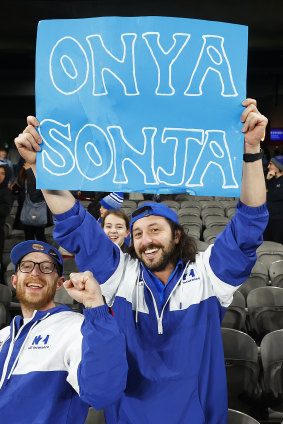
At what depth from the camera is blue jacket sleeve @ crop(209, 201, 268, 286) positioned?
5.70 feet

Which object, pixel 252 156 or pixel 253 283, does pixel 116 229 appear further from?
pixel 253 283

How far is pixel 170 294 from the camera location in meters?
1.87

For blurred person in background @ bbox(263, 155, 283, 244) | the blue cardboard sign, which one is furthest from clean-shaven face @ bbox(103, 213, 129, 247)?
blurred person in background @ bbox(263, 155, 283, 244)

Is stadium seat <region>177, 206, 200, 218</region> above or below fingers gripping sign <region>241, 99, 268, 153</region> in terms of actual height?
below

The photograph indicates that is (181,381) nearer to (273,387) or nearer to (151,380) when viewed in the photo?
(151,380)

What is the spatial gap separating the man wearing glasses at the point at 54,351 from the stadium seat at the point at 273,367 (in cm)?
149

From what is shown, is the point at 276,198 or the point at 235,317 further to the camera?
the point at 276,198

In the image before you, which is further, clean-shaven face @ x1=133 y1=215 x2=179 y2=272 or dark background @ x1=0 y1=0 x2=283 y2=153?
dark background @ x1=0 y1=0 x2=283 y2=153

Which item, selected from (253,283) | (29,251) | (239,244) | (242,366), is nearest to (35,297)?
(29,251)

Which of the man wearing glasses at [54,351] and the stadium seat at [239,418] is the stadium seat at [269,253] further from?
the man wearing glasses at [54,351]

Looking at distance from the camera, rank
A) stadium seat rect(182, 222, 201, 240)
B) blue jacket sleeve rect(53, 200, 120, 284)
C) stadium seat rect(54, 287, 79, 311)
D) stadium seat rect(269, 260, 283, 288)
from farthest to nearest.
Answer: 1. stadium seat rect(182, 222, 201, 240)
2. stadium seat rect(269, 260, 283, 288)
3. stadium seat rect(54, 287, 79, 311)
4. blue jacket sleeve rect(53, 200, 120, 284)

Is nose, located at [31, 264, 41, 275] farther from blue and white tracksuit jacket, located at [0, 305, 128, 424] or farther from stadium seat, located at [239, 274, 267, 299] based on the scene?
stadium seat, located at [239, 274, 267, 299]

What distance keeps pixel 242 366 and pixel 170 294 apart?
4.48 ft

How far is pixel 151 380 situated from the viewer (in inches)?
68.1
